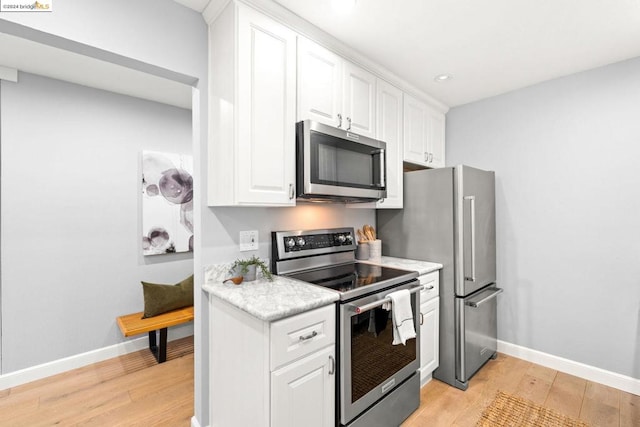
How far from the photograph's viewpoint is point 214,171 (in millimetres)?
1764

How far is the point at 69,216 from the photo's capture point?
2582 mm

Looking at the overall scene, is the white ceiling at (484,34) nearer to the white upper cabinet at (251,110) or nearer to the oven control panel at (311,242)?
the white upper cabinet at (251,110)

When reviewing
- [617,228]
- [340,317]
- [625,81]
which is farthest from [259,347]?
[625,81]

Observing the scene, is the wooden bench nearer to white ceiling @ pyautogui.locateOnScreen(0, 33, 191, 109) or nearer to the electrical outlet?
the electrical outlet

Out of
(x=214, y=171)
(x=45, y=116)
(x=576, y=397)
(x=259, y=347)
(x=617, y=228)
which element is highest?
(x=45, y=116)

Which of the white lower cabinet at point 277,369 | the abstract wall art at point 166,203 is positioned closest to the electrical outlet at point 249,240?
the white lower cabinet at point 277,369

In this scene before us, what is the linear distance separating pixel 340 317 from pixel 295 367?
0.33 meters

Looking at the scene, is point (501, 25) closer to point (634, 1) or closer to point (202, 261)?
point (634, 1)

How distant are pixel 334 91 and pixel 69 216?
8.09 ft

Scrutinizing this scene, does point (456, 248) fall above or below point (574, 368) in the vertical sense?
above

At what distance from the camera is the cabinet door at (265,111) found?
5.33 feet

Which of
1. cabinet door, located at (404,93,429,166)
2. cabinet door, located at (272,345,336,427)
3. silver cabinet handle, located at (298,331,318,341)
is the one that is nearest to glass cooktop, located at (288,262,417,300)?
silver cabinet handle, located at (298,331,318,341)

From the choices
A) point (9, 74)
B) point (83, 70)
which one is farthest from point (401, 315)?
point (9, 74)

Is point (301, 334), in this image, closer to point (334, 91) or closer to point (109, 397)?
point (334, 91)
